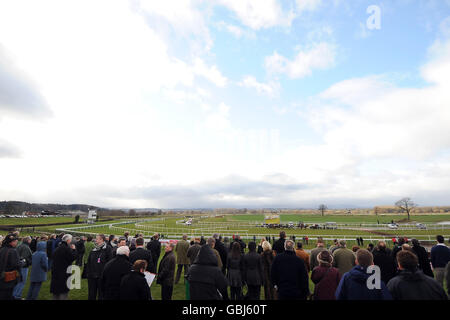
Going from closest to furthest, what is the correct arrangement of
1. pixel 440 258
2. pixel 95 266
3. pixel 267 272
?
pixel 267 272, pixel 95 266, pixel 440 258

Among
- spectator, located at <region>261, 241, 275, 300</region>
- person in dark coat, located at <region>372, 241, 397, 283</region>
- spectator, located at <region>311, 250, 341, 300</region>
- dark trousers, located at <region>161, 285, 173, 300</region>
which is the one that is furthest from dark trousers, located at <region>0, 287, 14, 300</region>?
person in dark coat, located at <region>372, 241, 397, 283</region>

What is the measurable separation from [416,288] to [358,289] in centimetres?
79

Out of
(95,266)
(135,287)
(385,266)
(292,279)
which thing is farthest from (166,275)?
(385,266)

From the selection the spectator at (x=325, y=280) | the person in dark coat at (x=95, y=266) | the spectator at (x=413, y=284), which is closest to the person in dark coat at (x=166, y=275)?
the person in dark coat at (x=95, y=266)

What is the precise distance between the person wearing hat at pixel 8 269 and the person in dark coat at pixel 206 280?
541cm

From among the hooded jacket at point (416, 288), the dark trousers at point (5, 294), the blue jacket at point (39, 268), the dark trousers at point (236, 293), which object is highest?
the hooded jacket at point (416, 288)

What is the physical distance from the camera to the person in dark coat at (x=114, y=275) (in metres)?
4.63

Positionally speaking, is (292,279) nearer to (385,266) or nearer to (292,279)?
(292,279)

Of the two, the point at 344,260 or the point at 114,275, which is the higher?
the point at 114,275

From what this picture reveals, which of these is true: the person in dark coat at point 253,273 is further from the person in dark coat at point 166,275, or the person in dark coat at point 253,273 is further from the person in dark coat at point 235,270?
the person in dark coat at point 166,275

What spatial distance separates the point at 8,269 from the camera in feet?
19.5
